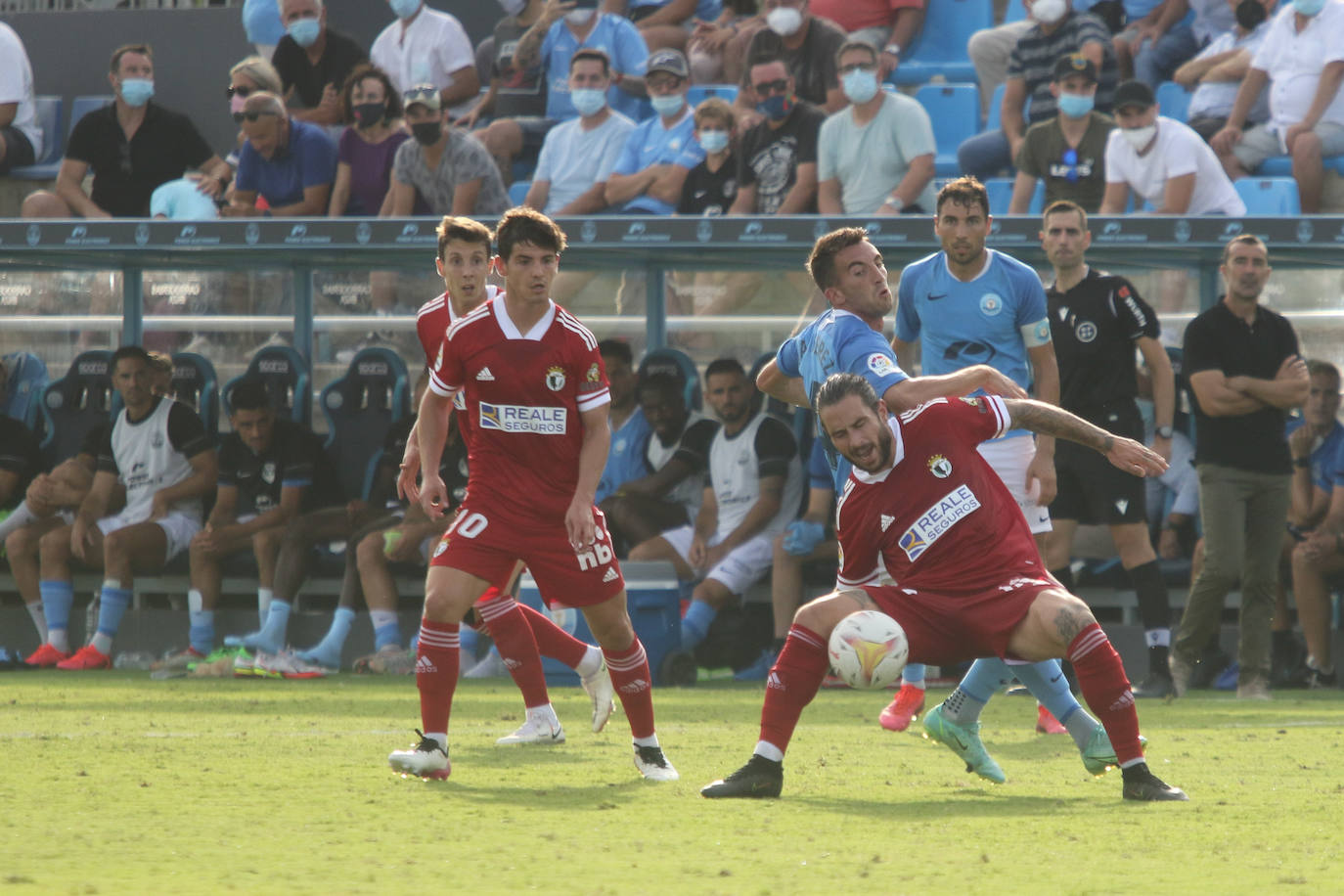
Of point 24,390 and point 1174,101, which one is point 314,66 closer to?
point 24,390

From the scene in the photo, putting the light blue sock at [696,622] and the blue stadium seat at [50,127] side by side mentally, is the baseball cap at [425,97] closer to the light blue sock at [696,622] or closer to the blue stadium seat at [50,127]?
the light blue sock at [696,622]

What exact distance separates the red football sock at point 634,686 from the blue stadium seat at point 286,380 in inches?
256

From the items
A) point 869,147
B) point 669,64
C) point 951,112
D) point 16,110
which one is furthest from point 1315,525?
point 16,110

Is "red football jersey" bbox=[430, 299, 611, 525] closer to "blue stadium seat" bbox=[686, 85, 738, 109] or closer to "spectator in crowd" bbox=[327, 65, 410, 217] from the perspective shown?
"spectator in crowd" bbox=[327, 65, 410, 217]

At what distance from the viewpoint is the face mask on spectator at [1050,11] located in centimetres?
1192

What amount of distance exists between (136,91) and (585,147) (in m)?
3.60

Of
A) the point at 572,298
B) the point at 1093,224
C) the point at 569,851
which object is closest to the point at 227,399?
the point at 572,298

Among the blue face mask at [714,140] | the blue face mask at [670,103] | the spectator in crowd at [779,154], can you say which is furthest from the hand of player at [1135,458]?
the blue face mask at [670,103]

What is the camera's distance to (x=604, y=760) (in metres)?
6.53

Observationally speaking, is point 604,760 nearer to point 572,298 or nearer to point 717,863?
point 717,863

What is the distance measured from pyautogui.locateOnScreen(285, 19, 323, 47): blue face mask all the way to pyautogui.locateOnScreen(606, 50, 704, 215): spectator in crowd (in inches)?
125

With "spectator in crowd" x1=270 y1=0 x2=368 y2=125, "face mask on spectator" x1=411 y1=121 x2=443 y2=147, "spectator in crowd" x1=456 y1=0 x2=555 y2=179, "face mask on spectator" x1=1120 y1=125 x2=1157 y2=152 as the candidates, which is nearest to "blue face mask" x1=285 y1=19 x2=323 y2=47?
"spectator in crowd" x1=270 y1=0 x2=368 y2=125

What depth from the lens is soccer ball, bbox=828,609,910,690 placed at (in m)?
5.00

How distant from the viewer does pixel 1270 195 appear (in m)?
11.2
